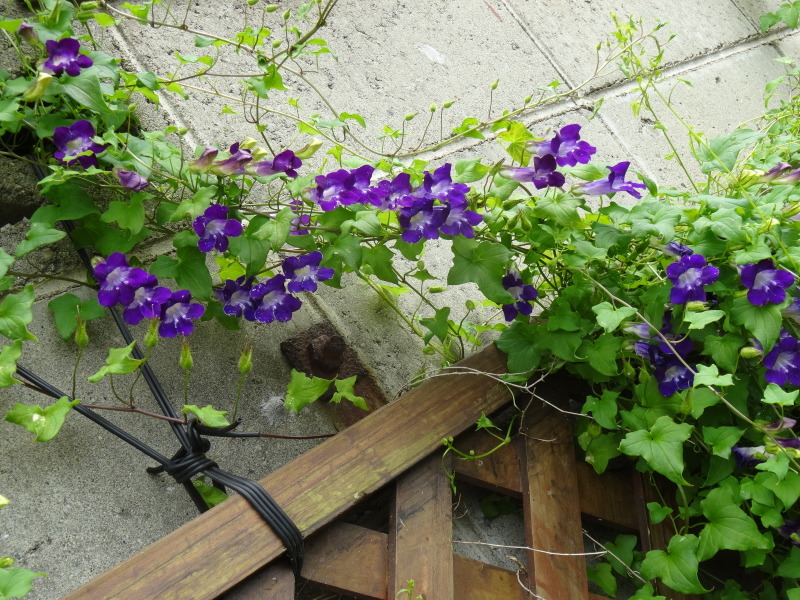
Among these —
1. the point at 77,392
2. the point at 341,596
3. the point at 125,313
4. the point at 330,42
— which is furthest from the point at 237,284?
the point at 330,42

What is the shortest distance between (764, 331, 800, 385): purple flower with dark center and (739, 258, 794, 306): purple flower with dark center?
76 millimetres

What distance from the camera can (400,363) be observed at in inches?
57.0

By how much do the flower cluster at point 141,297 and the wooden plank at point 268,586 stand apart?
365 mm

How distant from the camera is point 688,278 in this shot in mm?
1136

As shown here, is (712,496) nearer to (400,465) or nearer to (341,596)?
(400,465)

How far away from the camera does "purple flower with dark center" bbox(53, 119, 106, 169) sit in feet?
3.61

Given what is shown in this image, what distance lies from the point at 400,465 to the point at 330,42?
41.8 inches

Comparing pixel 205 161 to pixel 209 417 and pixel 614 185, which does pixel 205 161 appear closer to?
pixel 209 417

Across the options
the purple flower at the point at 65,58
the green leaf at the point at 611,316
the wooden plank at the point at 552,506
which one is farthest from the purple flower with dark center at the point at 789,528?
the purple flower at the point at 65,58

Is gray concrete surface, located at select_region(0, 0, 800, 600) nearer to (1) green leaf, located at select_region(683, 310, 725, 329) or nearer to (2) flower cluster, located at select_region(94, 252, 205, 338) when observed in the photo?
(2) flower cluster, located at select_region(94, 252, 205, 338)

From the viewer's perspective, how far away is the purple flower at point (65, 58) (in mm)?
1059

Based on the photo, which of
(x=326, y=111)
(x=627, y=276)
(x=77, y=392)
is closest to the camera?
(x=77, y=392)

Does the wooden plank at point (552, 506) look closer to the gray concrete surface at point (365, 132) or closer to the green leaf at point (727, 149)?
the gray concrete surface at point (365, 132)

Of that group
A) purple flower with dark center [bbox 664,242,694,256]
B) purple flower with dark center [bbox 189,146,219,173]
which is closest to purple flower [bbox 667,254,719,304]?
purple flower with dark center [bbox 664,242,694,256]
